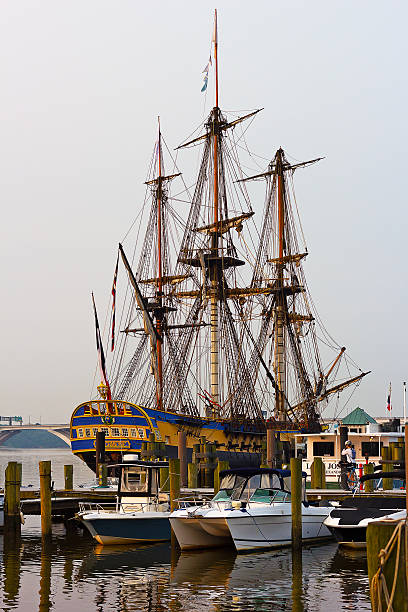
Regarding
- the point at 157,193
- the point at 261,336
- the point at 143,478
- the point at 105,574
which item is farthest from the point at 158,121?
the point at 105,574

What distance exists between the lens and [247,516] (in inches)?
1070

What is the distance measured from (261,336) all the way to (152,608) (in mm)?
61755

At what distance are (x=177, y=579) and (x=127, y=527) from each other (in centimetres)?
627

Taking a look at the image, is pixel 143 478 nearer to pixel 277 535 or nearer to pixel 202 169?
pixel 277 535

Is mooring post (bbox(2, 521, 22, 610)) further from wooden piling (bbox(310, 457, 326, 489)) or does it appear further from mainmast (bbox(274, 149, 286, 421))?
mainmast (bbox(274, 149, 286, 421))

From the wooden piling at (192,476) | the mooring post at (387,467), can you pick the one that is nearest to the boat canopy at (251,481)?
the mooring post at (387,467)

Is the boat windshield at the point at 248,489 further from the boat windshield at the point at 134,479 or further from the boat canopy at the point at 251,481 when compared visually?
the boat windshield at the point at 134,479

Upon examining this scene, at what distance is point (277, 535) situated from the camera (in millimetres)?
28125

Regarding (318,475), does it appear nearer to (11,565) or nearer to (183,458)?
(183,458)

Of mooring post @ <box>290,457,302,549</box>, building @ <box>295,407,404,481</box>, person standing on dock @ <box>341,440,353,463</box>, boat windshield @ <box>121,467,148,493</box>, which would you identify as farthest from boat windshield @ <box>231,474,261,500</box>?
building @ <box>295,407,404,481</box>

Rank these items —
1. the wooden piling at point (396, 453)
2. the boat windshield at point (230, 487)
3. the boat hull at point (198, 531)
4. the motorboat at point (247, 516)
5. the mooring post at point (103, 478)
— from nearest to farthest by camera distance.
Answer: the motorboat at point (247, 516), the boat hull at point (198, 531), the boat windshield at point (230, 487), the wooden piling at point (396, 453), the mooring post at point (103, 478)

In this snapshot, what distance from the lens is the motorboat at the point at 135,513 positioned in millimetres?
29688

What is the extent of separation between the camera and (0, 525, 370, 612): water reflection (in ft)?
68.0

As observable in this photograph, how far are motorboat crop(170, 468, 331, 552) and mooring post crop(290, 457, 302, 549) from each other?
361 mm
